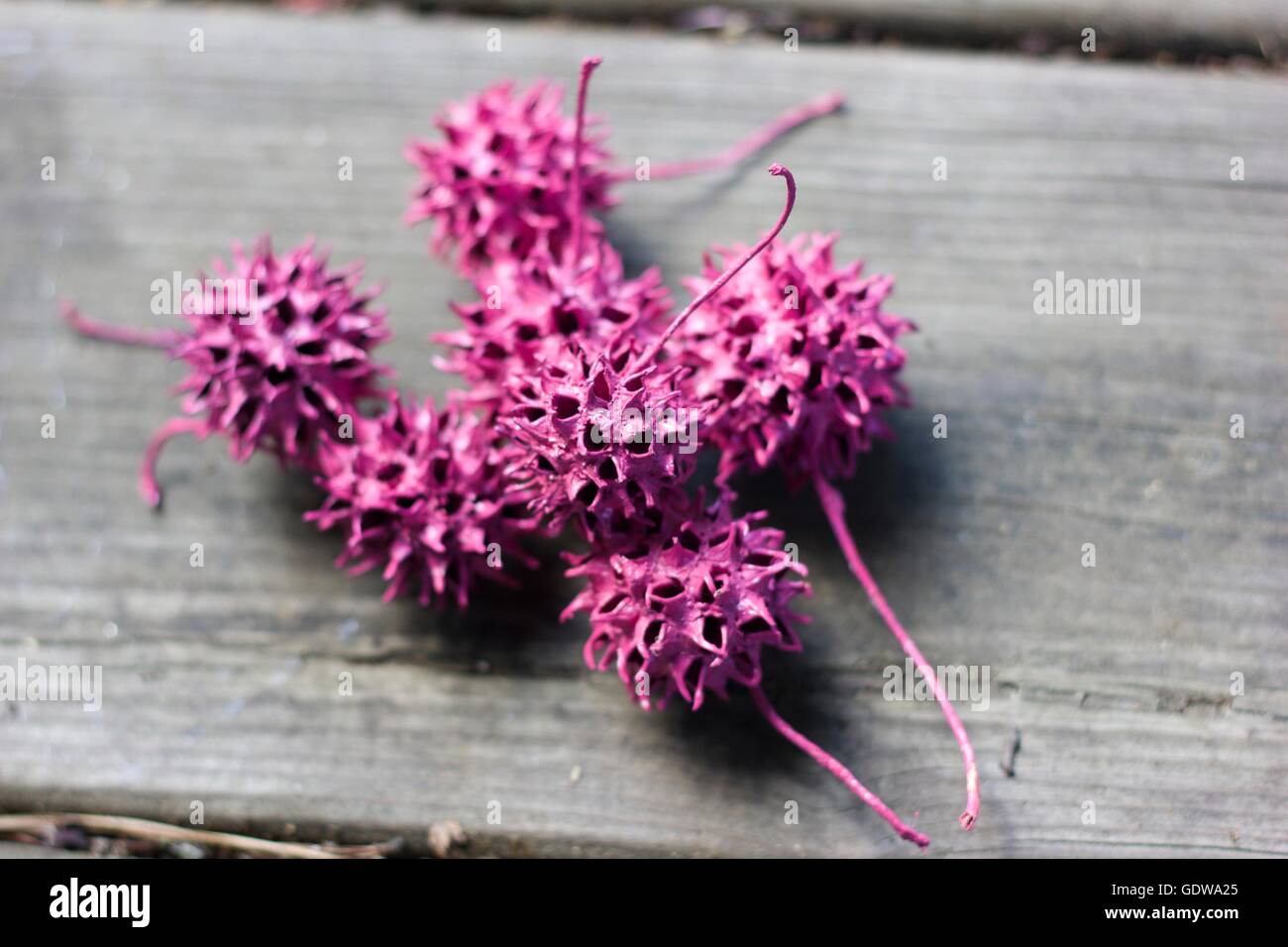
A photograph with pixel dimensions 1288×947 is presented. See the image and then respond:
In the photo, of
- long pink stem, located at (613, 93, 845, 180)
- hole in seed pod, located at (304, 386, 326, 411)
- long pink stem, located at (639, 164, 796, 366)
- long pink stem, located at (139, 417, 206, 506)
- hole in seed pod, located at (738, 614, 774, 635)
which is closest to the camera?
long pink stem, located at (639, 164, 796, 366)

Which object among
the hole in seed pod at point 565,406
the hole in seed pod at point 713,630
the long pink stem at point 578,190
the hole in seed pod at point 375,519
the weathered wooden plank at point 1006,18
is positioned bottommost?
the hole in seed pod at point 713,630

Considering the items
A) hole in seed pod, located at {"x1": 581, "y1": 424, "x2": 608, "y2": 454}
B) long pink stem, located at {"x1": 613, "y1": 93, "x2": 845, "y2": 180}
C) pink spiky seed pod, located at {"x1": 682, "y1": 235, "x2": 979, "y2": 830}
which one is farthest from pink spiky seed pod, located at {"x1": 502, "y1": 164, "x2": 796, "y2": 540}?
long pink stem, located at {"x1": 613, "y1": 93, "x2": 845, "y2": 180}

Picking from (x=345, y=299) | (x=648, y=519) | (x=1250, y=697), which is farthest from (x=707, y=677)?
(x=1250, y=697)

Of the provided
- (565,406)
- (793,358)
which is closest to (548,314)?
(565,406)

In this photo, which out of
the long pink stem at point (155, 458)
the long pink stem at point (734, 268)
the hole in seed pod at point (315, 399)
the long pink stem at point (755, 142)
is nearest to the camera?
the long pink stem at point (734, 268)

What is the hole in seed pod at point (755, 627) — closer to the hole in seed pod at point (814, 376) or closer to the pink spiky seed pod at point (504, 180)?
the hole in seed pod at point (814, 376)

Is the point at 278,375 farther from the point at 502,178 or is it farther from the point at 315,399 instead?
the point at 502,178

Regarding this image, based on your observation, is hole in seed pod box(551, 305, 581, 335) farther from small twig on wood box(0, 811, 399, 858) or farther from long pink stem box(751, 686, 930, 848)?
small twig on wood box(0, 811, 399, 858)

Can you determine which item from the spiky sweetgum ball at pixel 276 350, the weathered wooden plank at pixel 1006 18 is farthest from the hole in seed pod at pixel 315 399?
the weathered wooden plank at pixel 1006 18
